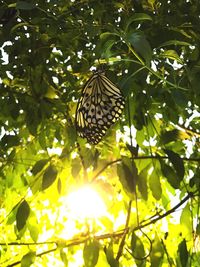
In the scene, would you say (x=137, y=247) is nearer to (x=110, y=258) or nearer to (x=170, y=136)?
(x=110, y=258)

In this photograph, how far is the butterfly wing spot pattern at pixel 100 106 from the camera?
4.75ft

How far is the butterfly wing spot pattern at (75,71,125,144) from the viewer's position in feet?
4.75

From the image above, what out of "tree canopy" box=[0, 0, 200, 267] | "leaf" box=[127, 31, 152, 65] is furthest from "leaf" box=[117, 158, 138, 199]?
"leaf" box=[127, 31, 152, 65]

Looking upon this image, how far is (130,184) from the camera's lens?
134 centimetres

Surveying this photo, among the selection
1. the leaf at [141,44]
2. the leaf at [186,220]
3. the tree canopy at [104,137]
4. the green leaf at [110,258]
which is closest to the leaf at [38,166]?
the tree canopy at [104,137]

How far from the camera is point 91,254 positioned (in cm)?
130

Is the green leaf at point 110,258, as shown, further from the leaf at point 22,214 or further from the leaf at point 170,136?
the leaf at point 170,136

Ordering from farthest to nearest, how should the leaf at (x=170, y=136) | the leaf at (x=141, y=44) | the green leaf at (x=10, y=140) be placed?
the green leaf at (x=10, y=140), the leaf at (x=170, y=136), the leaf at (x=141, y=44)

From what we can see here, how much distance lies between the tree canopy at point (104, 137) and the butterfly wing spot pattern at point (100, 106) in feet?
0.20

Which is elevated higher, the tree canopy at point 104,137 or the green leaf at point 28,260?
the tree canopy at point 104,137

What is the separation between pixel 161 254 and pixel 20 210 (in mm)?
406

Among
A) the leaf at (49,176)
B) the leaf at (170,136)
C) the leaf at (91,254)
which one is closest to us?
the leaf at (91,254)

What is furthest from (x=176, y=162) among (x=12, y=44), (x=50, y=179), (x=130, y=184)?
(x=12, y=44)

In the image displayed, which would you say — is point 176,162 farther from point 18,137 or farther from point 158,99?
point 18,137
